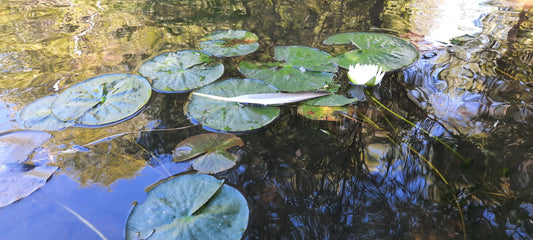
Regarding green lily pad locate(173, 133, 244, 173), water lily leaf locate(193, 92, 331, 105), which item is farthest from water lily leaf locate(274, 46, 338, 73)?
green lily pad locate(173, 133, 244, 173)

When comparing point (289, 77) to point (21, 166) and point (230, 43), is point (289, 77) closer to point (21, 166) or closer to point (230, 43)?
point (230, 43)

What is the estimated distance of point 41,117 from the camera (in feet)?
4.42

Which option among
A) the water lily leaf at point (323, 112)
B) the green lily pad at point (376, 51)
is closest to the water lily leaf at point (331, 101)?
the water lily leaf at point (323, 112)

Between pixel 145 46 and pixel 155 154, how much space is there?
117cm

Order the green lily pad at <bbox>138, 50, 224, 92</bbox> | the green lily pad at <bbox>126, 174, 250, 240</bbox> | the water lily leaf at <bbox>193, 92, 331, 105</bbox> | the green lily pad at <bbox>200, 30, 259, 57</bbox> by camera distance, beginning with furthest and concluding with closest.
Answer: the green lily pad at <bbox>200, 30, 259, 57</bbox> < the green lily pad at <bbox>138, 50, 224, 92</bbox> < the water lily leaf at <bbox>193, 92, 331, 105</bbox> < the green lily pad at <bbox>126, 174, 250, 240</bbox>

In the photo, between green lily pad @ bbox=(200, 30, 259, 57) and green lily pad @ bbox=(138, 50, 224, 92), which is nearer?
green lily pad @ bbox=(138, 50, 224, 92)

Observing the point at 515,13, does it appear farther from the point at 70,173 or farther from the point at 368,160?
the point at 70,173

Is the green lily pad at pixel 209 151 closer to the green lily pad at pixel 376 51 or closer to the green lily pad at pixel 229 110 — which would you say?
the green lily pad at pixel 229 110

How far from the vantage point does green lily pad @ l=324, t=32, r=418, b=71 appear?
177 cm

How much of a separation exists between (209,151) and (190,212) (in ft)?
0.97

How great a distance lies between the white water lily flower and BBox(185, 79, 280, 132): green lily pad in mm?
420

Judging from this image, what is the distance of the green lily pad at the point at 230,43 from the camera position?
1915mm

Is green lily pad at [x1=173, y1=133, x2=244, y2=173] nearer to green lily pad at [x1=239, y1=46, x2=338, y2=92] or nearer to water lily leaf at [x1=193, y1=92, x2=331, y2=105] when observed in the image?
water lily leaf at [x1=193, y1=92, x2=331, y2=105]

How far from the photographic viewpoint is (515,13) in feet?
8.58
